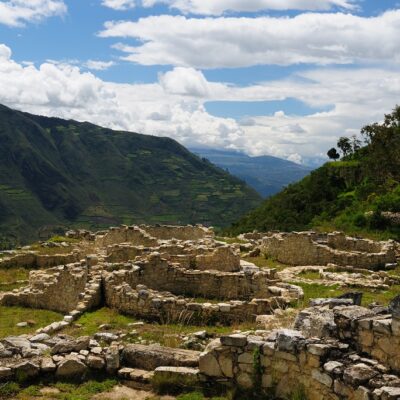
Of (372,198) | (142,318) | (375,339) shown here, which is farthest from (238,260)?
(372,198)

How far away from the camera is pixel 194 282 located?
71.4 ft

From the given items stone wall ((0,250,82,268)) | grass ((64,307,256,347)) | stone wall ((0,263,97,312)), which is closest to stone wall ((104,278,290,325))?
grass ((64,307,256,347))

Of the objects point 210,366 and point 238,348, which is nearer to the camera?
point 238,348

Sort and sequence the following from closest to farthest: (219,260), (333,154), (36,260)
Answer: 1. (219,260)
2. (36,260)
3. (333,154)

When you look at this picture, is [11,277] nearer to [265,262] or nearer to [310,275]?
[265,262]

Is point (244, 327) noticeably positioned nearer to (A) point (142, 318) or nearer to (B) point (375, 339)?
(A) point (142, 318)

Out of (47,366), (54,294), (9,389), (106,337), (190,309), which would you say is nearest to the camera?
(9,389)

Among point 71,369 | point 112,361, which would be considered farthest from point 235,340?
point 71,369

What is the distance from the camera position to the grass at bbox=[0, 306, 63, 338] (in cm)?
1895

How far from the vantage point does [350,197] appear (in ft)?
172

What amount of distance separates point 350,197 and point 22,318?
3853 cm

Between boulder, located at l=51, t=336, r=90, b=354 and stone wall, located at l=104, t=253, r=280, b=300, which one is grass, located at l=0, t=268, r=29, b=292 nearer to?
stone wall, located at l=104, t=253, r=280, b=300

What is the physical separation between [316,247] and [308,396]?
21.6 m

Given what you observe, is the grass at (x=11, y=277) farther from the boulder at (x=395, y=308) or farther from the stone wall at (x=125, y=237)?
the boulder at (x=395, y=308)
